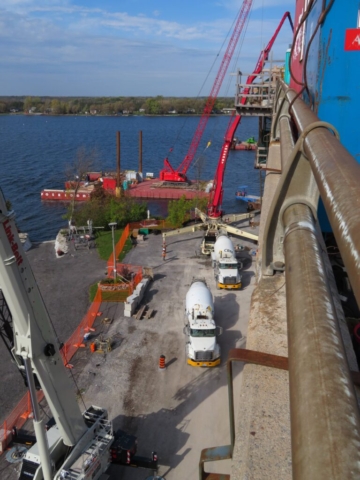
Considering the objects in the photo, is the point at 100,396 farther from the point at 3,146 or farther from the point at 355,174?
the point at 3,146

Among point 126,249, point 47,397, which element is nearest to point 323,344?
point 47,397

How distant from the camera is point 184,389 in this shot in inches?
585

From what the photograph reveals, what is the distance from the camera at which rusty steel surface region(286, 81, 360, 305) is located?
112 centimetres

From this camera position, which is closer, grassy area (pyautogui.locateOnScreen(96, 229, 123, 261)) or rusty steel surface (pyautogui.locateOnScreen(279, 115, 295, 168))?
rusty steel surface (pyautogui.locateOnScreen(279, 115, 295, 168))

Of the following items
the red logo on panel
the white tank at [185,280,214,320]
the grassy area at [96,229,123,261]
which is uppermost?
the red logo on panel

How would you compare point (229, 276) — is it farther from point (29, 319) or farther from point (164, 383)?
point (29, 319)

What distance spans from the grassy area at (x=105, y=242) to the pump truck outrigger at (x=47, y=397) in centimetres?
1698

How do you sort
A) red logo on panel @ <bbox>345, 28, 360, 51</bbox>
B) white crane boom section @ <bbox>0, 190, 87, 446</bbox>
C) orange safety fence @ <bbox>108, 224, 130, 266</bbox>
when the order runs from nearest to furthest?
red logo on panel @ <bbox>345, 28, 360, 51</bbox> < white crane boom section @ <bbox>0, 190, 87, 446</bbox> < orange safety fence @ <bbox>108, 224, 130, 266</bbox>

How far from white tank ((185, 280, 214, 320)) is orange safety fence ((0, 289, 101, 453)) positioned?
4.51m

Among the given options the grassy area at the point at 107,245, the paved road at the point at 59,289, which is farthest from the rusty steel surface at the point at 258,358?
the grassy area at the point at 107,245

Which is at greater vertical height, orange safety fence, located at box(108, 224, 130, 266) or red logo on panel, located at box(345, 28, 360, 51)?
red logo on panel, located at box(345, 28, 360, 51)

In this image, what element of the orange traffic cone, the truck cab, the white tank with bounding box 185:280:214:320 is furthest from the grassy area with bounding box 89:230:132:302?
the orange traffic cone

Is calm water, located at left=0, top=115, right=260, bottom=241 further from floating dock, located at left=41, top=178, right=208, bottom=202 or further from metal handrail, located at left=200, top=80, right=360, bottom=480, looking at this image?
metal handrail, located at left=200, top=80, right=360, bottom=480

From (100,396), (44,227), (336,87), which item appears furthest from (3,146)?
(336,87)
